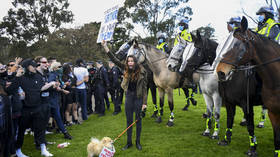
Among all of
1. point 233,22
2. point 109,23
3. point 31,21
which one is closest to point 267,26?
point 233,22

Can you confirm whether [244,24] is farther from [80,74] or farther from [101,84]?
[101,84]

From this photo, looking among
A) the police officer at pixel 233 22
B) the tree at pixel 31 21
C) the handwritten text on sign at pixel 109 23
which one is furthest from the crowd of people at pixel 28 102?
the tree at pixel 31 21

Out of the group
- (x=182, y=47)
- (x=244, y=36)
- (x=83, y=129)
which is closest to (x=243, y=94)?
(x=244, y=36)

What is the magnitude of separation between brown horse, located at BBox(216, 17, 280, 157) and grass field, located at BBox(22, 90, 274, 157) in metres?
1.58

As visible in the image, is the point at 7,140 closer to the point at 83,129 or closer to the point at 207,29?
the point at 83,129

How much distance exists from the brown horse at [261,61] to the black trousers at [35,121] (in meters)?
3.76

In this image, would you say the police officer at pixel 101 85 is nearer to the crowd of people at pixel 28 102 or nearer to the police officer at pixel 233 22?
the crowd of people at pixel 28 102

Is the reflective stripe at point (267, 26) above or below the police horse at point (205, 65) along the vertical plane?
above

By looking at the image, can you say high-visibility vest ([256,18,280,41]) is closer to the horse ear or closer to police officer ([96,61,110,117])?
the horse ear

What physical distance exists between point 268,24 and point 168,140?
11.9 feet

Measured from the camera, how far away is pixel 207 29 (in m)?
63.6

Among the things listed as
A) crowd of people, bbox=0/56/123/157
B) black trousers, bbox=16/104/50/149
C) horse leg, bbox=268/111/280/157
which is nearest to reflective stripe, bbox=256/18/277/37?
horse leg, bbox=268/111/280/157

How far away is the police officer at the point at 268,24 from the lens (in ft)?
14.1

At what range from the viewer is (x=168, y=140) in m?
5.50
